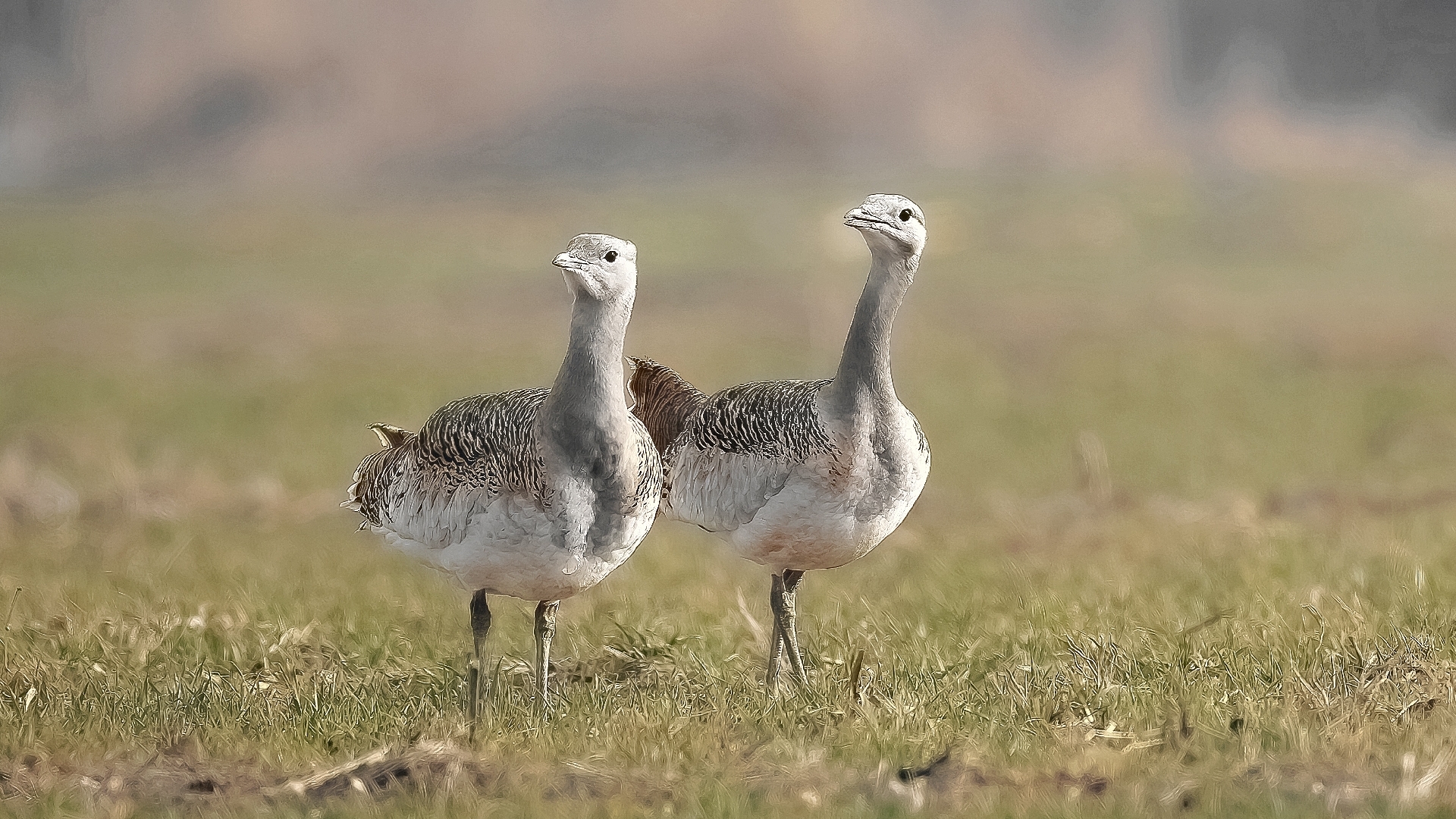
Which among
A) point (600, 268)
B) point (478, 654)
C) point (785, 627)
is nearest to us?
point (600, 268)

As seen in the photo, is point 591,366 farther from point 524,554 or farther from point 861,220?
point 861,220

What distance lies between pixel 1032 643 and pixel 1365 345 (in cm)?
1440

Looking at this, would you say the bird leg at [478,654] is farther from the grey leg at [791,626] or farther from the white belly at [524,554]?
the grey leg at [791,626]

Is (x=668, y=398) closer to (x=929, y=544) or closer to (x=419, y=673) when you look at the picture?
(x=419, y=673)

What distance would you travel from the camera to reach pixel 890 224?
619 centimetres

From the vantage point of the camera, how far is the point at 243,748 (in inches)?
217

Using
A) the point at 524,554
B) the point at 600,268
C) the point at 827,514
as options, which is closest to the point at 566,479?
the point at 524,554

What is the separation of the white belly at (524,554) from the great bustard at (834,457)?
0.71 m

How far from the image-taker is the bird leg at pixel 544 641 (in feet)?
Result: 20.3

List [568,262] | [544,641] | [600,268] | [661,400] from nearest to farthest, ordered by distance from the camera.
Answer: [568,262], [600,268], [544,641], [661,400]

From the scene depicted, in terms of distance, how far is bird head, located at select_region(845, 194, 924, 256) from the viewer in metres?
6.12

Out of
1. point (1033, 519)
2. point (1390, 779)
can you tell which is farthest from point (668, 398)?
point (1033, 519)

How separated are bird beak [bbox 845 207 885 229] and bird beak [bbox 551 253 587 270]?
1123mm

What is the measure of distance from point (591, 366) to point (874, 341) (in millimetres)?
1305
